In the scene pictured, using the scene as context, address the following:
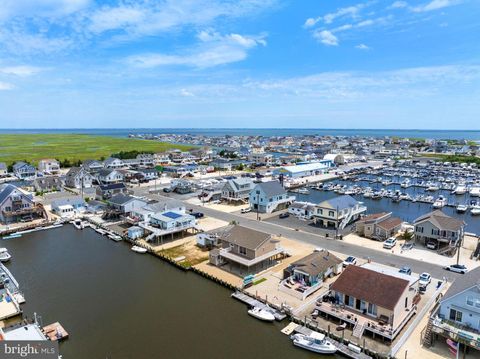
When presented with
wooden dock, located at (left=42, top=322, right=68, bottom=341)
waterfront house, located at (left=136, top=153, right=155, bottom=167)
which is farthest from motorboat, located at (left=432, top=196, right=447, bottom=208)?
waterfront house, located at (left=136, top=153, right=155, bottom=167)

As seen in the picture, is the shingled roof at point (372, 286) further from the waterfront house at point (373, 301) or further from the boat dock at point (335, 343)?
the boat dock at point (335, 343)

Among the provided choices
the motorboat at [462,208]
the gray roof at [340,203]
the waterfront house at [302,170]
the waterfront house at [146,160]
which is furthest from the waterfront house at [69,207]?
the motorboat at [462,208]

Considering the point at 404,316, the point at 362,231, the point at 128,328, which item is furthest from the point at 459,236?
the point at 128,328

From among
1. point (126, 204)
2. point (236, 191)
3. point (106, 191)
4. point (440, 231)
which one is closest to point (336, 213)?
point (440, 231)

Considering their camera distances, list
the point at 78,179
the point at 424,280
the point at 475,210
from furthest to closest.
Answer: the point at 78,179 < the point at 475,210 < the point at 424,280

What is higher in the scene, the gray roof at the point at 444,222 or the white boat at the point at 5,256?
the gray roof at the point at 444,222

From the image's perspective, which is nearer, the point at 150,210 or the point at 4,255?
the point at 4,255

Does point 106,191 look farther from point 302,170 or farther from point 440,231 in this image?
point 440,231

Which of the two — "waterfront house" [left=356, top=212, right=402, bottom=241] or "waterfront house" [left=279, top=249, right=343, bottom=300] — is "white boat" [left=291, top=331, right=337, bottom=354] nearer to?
"waterfront house" [left=279, top=249, right=343, bottom=300]

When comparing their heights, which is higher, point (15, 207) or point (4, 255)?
point (15, 207)
